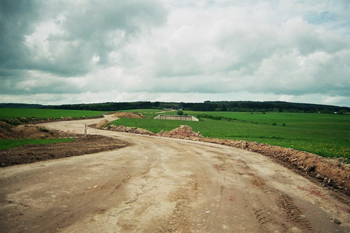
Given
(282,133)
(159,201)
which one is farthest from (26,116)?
(159,201)

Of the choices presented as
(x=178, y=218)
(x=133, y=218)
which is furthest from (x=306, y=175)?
(x=133, y=218)

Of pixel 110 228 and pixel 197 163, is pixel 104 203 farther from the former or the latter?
pixel 197 163

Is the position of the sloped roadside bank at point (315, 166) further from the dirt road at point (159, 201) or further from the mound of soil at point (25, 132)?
the mound of soil at point (25, 132)

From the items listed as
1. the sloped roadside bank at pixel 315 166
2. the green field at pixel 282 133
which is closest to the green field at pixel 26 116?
the sloped roadside bank at pixel 315 166

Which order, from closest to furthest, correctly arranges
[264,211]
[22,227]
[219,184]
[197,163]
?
[22,227] → [264,211] → [219,184] → [197,163]

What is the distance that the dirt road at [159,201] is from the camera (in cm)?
591

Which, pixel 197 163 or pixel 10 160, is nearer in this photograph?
pixel 10 160

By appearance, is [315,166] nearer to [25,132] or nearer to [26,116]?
[25,132]

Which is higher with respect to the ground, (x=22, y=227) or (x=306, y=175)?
(x=22, y=227)

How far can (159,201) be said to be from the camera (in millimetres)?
7523

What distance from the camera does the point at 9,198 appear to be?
7.18m

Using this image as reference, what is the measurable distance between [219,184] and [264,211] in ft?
9.39

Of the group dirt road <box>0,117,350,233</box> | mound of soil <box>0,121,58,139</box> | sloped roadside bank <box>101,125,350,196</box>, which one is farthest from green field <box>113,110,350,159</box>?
mound of soil <box>0,121,58,139</box>

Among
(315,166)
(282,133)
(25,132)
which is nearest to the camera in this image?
(315,166)
